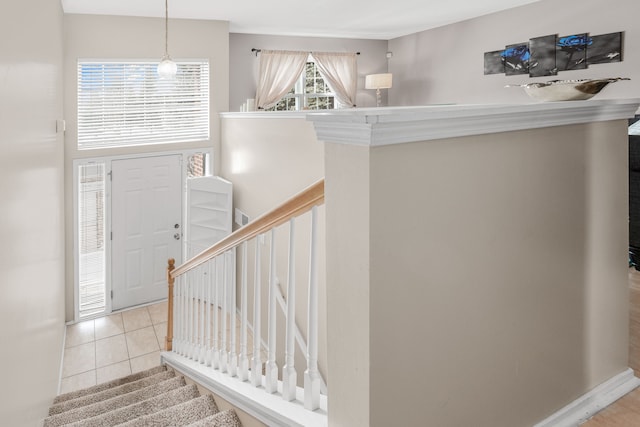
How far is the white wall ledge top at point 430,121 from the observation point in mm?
1142

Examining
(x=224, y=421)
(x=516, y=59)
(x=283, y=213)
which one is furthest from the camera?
(x=516, y=59)

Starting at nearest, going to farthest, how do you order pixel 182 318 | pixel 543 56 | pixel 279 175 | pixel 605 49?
1. pixel 182 318
2. pixel 279 175
3. pixel 605 49
4. pixel 543 56

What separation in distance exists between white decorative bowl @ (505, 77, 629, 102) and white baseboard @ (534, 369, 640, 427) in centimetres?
111

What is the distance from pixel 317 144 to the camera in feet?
12.9

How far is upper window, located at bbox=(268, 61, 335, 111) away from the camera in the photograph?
317 inches

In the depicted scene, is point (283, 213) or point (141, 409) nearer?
point (283, 213)

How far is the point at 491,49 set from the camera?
6.69 metres

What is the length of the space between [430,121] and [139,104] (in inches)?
227

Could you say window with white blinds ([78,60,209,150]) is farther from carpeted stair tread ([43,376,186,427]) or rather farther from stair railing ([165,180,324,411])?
carpeted stair tread ([43,376,186,427])

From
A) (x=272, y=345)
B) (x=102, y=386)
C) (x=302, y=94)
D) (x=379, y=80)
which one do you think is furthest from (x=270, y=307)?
(x=302, y=94)

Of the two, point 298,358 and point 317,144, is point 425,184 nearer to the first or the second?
point 317,144

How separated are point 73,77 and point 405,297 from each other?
5.67 m

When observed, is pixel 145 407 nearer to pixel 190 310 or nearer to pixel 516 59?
pixel 190 310

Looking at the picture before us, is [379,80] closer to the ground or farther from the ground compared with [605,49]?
farther from the ground
